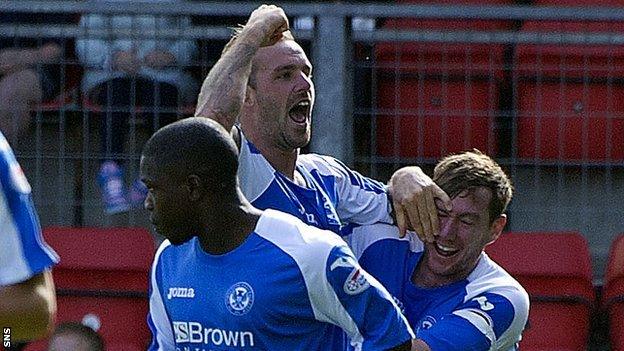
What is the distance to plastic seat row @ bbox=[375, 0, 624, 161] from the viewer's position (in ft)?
22.8

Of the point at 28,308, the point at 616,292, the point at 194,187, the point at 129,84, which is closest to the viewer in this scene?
the point at 28,308

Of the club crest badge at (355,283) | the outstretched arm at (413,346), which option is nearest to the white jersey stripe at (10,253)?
the club crest badge at (355,283)

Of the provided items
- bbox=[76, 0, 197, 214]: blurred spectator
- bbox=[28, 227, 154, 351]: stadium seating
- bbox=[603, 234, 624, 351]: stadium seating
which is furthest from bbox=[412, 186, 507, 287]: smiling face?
bbox=[76, 0, 197, 214]: blurred spectator

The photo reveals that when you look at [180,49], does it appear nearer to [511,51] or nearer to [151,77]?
[151,77]

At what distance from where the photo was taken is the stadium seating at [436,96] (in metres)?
6.96

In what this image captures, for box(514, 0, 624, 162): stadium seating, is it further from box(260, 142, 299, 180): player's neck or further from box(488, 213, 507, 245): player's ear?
box(260, 142, 299, 180): player's neck

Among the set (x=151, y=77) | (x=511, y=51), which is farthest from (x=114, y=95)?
(x=511, y=51)

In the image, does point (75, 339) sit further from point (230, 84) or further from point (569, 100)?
point (569, 100)

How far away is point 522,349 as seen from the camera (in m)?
6.57

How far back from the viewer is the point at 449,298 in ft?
14.4

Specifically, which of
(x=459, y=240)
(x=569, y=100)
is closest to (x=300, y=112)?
(x=459, y=240)

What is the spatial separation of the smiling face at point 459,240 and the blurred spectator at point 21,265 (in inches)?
60.3

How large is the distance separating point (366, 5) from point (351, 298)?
3.26 meters

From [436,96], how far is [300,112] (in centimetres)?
253
